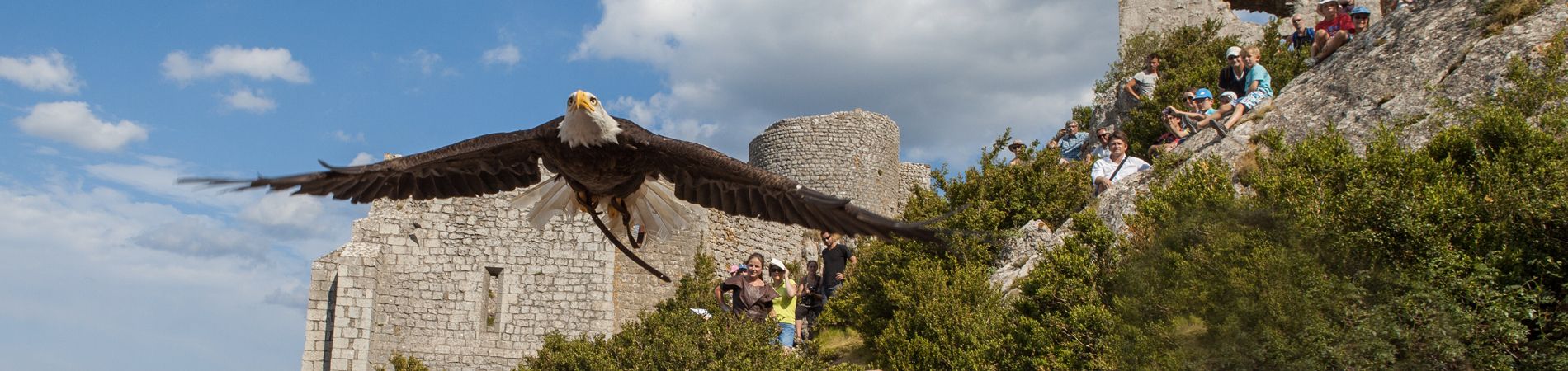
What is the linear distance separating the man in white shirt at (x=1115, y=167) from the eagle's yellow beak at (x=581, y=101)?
234 inches

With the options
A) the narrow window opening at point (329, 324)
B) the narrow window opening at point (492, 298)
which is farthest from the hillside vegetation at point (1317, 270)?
the narrow window opening at point (329, 324)

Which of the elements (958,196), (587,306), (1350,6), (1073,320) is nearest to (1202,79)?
(1350,6)

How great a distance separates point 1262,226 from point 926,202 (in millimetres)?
6890

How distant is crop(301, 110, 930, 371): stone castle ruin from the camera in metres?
17.7

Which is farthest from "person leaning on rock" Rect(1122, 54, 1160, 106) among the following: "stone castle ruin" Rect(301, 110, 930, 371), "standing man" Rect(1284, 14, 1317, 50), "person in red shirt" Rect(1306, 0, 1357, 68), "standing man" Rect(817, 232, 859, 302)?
"stone castle ruin" Rect(301, 110, 930, 371)

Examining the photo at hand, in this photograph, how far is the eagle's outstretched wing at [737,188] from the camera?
23.1 ft

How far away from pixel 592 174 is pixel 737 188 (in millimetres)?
936

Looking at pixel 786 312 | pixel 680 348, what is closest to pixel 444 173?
pixel 786 312

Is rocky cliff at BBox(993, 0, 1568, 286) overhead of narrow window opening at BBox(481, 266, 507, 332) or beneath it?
overhead

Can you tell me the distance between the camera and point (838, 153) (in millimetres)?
30391

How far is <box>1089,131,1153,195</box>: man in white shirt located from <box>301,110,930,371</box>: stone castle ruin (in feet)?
28.9

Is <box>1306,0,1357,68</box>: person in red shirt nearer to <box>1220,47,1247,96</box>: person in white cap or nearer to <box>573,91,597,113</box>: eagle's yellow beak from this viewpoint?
<box>1220,47,1247,96</box>: person in white cap

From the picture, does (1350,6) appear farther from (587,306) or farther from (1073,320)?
(587,306)

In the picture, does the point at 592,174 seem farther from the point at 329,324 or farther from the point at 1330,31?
the point at 329,324
